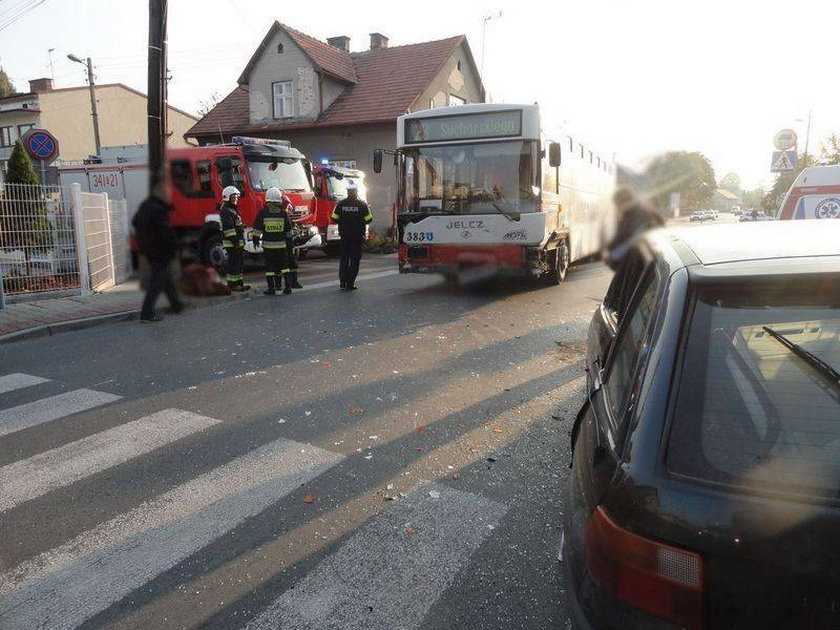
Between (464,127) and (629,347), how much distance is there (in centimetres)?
872

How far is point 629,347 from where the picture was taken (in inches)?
81.5

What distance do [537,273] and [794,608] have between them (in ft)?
29.2

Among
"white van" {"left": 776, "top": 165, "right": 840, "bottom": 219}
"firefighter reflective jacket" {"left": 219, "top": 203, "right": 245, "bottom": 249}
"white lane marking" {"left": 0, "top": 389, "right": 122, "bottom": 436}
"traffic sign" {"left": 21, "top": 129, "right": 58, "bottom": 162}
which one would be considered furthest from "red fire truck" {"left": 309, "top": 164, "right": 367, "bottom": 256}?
"white lane marking" {"left": 0, "top": 389, "right": 122, "bottom": 436}

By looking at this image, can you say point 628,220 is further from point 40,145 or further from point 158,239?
point 158,239

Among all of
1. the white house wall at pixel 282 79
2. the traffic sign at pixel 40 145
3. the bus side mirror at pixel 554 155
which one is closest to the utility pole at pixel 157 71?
the traffic sign at pixel 40 145

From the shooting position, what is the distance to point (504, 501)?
333 centimetres

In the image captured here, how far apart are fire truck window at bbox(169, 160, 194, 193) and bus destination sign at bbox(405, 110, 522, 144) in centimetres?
841

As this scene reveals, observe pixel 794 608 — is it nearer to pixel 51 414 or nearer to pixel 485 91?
pixel 51 414

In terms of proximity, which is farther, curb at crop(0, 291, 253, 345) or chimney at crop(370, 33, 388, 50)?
chimney at crop(370, 33, 388, 50)

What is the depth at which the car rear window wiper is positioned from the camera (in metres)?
1.57

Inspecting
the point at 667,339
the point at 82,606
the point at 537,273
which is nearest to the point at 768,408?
the point at 667,339

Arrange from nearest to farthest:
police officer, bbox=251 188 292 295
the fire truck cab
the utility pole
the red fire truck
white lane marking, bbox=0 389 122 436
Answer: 1. the utility pole
2. white lane marking, bbox=0 389 122 436
3. police officer, bbox=251 188 292 295
4. the fire truck cab
5. the red fire truck

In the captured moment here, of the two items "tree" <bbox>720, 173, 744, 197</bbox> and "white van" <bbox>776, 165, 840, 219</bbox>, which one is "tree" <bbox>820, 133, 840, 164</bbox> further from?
"tree" <bbox>720, 173, 744, 197</bbox>

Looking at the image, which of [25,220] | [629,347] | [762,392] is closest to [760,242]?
[629,347]
